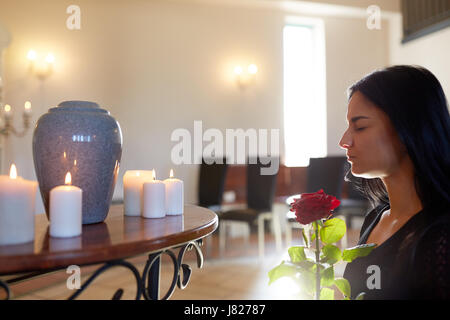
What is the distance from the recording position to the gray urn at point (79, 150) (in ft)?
2.96

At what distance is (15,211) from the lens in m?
0.72

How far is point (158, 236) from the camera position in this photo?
30.9 inches

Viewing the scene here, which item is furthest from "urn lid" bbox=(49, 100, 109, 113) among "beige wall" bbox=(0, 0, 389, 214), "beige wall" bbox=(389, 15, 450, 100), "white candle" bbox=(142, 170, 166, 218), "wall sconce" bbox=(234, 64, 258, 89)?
"beige wall" bbox=(389, 15, 450, 100)

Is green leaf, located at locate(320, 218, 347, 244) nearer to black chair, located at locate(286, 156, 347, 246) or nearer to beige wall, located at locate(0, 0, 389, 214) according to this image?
black chair, located at locate(286, 156, 347, 246)

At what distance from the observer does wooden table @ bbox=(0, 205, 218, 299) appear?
0.63 meters

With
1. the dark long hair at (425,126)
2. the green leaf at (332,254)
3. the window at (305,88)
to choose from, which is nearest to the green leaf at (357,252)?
the green leaf at (332,254)

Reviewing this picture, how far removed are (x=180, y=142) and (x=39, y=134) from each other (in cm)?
397

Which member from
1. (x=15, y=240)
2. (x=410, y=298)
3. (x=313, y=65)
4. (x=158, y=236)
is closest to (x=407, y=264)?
(x=410, y=298)

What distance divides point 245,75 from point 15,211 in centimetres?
467

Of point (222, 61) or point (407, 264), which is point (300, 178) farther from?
point (407, 264)

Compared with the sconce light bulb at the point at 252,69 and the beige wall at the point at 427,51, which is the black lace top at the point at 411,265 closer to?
the sconce light bulb at the point at 252,69

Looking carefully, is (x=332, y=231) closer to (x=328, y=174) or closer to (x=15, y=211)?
(x=15, y=211)

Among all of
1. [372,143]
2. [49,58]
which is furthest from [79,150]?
[49,58]

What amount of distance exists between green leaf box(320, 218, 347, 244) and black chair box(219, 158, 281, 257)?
3104 mm
